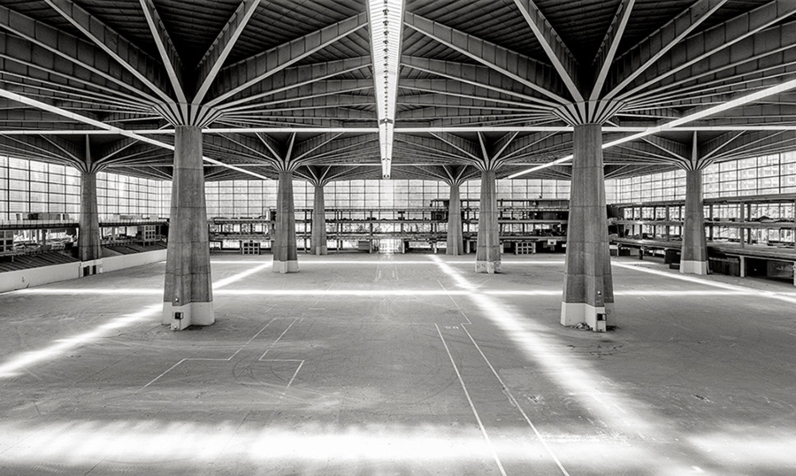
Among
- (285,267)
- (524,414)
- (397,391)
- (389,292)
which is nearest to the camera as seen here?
(524,414)

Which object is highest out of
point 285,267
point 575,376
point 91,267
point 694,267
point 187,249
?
point 187,249

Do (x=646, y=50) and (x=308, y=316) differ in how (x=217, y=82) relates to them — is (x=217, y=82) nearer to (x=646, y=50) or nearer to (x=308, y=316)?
(x=308, y=316)

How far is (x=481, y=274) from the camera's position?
42344 millimetres

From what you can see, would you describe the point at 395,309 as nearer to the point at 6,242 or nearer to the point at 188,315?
the point at 188,315

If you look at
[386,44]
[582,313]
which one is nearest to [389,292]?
[582,313]

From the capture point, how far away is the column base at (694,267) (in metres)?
41.9

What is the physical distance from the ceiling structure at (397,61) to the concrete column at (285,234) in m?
15.5

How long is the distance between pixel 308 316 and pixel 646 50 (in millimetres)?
20820

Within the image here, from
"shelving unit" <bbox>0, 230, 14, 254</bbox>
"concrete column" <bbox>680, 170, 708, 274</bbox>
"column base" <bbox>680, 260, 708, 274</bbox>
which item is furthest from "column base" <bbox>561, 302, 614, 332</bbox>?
"shelving unit" <bbox>0, 230, 14, 254</bbox>

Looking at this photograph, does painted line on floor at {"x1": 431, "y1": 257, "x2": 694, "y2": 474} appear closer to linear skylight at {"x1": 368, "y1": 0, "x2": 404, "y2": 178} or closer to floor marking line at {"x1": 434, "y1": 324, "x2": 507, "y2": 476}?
floor marking line at {"x1": 434, "y1": 324, "x2": 507, "y2": 476}

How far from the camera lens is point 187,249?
72.3 ft

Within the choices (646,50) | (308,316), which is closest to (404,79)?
(646,50)

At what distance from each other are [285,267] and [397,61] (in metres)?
32.2

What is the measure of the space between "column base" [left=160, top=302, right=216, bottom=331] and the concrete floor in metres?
0.77
